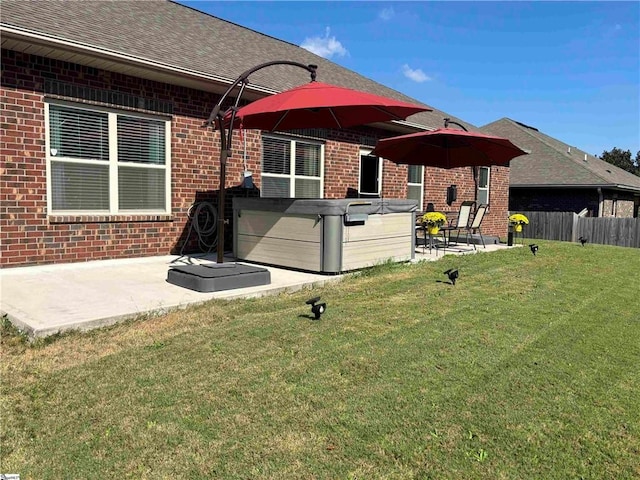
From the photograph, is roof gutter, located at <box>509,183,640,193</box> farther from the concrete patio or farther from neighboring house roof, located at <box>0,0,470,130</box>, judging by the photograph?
the concrete patio

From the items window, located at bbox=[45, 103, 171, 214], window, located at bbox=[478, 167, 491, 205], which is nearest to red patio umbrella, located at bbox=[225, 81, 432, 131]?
window, located at bbox=[45, 103, 171, 214]

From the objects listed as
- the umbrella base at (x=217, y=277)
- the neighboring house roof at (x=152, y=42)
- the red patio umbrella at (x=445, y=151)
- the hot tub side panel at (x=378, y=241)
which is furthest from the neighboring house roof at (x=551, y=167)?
the umbrella base at (x=217, y=277)

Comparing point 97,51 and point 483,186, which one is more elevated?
point 97,51

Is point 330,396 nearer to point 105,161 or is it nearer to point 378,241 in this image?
point 378,241

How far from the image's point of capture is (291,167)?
33.8ft

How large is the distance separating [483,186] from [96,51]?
Answer: 13564mm

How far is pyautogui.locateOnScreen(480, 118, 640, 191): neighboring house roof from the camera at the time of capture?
2117 cm

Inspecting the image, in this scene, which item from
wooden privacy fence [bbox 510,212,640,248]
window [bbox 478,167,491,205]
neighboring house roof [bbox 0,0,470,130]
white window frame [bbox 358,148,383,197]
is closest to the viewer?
neighboring house roof [bbox 0,0,470,130]

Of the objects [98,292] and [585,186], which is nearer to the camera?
[98,292]

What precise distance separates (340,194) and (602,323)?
24.1 ft

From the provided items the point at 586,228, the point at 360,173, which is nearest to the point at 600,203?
the point at 586,228

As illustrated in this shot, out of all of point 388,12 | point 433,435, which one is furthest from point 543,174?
point 433,435

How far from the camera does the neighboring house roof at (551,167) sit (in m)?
21.2

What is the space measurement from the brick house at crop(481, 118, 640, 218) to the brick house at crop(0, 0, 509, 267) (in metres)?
15.1
